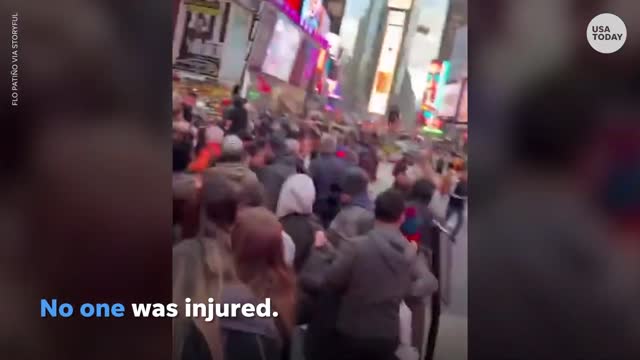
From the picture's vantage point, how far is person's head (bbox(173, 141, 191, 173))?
1.89 metres

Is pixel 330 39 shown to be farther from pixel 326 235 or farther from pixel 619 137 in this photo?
pixel 619 137

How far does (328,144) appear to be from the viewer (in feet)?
6.30

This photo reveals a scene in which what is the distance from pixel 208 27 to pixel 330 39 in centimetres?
30

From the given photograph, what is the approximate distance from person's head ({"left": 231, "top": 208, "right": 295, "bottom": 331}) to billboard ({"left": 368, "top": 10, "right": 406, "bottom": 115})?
1.26 feet

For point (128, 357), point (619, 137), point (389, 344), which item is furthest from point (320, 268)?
point (619, 137)

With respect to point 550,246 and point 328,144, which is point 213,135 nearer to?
point 328,144

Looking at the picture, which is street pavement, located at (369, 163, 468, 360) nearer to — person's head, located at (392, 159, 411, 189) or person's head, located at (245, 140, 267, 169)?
person's head, located at (392, 159, 411, 189)

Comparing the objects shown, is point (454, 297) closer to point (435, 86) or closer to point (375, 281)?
point (375, 281)

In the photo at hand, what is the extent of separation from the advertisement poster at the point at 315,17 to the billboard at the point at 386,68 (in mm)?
152

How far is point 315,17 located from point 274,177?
0.41 metres

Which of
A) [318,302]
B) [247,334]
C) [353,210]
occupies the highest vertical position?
[353,210]

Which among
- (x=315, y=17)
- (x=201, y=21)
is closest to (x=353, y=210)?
(x=315, y=17)

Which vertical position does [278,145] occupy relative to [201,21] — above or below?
below

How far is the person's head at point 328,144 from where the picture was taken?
6.29 ft
